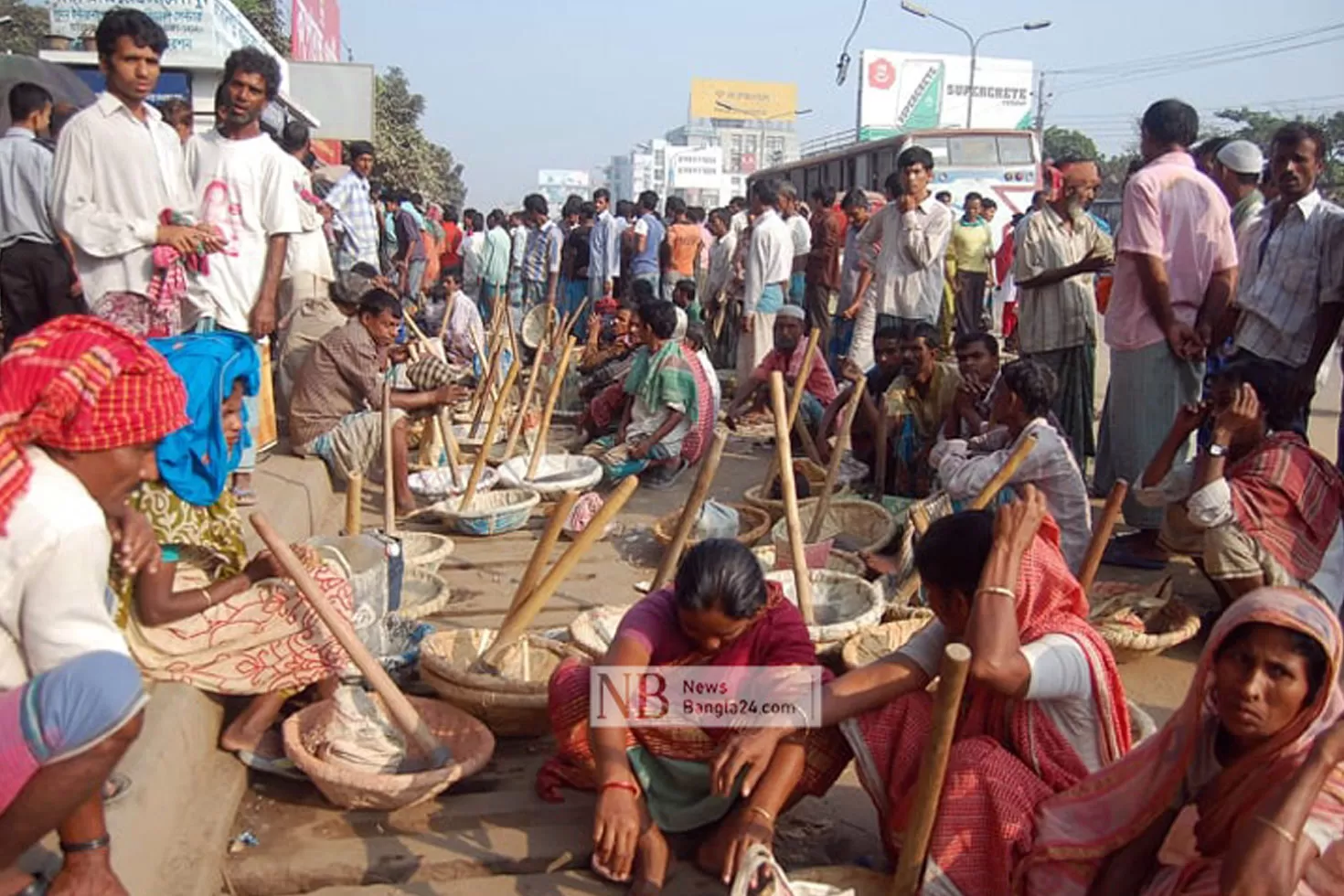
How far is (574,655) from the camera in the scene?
302 cm

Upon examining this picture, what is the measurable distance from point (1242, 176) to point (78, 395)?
18.8 feet

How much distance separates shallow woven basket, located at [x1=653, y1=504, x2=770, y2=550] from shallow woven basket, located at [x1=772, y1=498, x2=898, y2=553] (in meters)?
0.11

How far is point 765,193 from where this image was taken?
8.90 meters

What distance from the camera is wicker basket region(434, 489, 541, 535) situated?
16.8ft

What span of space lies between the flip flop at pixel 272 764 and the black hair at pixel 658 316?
3.66m

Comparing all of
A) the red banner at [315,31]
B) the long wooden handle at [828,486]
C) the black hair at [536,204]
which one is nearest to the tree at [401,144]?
the red banner at [315,31]

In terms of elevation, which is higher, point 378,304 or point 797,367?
point 378,304

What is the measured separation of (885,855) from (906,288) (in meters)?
4.79

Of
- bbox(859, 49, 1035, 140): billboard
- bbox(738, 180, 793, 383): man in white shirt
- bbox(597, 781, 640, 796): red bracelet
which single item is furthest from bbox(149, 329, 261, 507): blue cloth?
bbox(859, 49, 1035, 140): billboard

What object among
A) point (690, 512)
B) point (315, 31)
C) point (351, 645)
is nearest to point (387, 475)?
point (690, 512)

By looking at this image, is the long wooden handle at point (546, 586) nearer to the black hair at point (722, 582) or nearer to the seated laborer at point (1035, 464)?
the black hair at point (722, 582)

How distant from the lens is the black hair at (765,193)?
8828 mm

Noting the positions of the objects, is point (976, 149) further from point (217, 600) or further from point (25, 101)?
point (217, 600)

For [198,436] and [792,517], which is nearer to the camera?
[198,436]
